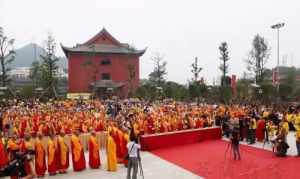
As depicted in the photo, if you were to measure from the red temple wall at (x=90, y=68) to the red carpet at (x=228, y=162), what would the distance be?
130ft

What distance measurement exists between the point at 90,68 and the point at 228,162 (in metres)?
43.7

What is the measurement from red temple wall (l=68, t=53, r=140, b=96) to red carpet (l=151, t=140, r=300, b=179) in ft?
130

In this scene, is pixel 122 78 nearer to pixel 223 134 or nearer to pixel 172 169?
pixel 223 134

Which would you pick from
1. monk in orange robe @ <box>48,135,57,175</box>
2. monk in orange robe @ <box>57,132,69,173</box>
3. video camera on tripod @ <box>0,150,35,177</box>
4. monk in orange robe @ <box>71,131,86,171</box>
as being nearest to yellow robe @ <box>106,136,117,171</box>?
monk in orange robe @ <box>71,131,86,171</box>

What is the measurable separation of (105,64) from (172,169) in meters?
44.2

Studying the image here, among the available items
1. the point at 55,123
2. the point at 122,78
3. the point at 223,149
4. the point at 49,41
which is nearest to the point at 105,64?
the point at 122,78

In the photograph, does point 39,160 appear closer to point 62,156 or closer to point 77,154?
point 62,156

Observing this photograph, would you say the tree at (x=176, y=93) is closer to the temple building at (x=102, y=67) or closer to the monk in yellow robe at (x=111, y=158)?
the temple building at (x=102, y=67)

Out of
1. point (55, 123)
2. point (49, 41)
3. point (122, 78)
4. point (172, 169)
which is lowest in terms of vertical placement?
point (172, 169)

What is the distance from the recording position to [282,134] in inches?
523

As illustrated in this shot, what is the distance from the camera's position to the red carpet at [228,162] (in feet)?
35.2

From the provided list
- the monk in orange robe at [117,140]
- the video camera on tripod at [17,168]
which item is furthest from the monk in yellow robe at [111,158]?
the video camera on tripod at [17,168]

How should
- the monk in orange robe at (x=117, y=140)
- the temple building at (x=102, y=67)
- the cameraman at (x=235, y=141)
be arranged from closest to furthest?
the monk in orange robe at (x=117, y=140) < the cameraman at (x=235, y=141) < the temple building at (x=102, y=67)

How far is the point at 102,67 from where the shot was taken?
5497cm
